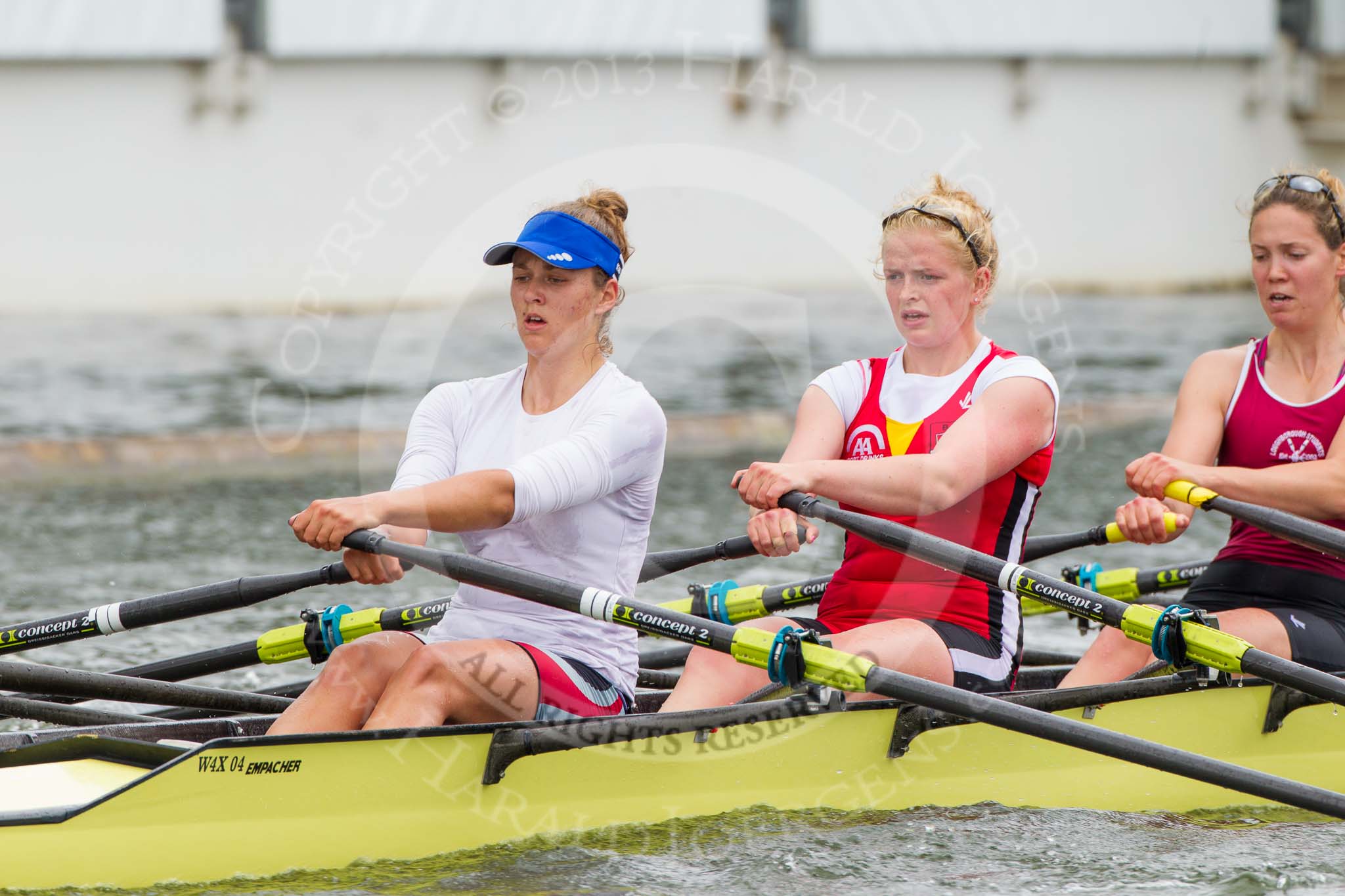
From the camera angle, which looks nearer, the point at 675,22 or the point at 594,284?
the point at 594,284

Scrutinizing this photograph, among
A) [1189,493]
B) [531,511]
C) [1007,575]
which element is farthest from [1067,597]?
[531,511]

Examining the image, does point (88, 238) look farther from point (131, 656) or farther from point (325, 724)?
point (325, 724)

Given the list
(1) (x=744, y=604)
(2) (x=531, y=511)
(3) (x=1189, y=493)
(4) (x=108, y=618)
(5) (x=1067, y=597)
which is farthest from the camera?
(1) (x=744, y=604)

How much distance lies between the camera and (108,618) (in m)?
3.85

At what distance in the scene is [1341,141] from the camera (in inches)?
690

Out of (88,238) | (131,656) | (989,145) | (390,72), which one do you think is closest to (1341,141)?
(989,145)

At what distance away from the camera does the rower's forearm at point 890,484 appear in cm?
340

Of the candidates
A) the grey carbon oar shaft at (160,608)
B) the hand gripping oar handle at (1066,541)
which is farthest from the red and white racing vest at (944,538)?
the grey carbon oar shaft at (160,608)

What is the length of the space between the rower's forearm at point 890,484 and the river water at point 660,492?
0.72 metres

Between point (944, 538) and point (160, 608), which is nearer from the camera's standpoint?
point (944, 538)

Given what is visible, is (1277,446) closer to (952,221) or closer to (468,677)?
(952,221)

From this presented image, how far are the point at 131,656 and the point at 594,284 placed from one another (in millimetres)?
2891

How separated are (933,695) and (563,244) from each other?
1.18m

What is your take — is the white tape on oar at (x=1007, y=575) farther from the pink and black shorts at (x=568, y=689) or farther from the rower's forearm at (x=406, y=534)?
the rower's forearm at (x=406, y=534)
